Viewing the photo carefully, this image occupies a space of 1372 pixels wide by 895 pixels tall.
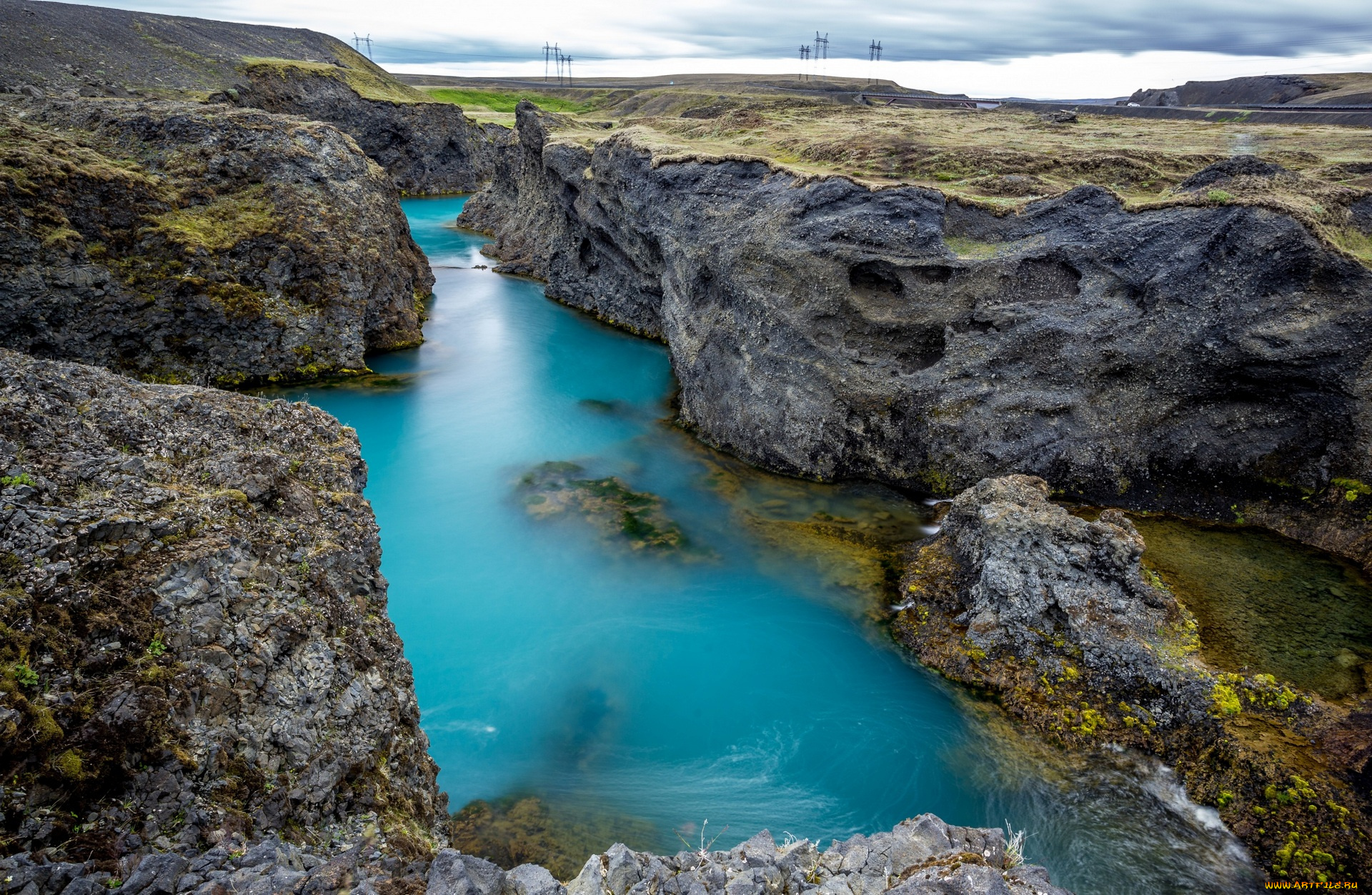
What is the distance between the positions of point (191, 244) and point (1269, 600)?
100 feet

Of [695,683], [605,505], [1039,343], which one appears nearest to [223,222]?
[605,505]

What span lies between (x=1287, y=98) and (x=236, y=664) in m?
66.7

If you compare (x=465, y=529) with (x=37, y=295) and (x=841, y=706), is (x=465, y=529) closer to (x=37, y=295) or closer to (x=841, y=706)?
(x=841, y=706)

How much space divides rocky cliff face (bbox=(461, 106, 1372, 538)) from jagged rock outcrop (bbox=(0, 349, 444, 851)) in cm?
1383

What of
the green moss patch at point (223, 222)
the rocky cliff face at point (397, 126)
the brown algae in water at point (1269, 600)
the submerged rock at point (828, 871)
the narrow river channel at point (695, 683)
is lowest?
the narrow river channel at point (695, 683)

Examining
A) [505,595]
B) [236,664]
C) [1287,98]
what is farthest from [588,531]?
[1287,98]

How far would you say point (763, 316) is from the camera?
21047mm

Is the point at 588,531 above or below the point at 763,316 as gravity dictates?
below

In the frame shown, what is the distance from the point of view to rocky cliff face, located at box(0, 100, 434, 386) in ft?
69.3

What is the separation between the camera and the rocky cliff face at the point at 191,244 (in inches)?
831

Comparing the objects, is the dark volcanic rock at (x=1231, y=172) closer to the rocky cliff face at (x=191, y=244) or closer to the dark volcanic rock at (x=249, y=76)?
the rocky cliff face at (x=191, y=244)

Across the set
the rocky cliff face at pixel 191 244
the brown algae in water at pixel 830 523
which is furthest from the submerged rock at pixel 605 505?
the rocky cliff face at pixel 191 244

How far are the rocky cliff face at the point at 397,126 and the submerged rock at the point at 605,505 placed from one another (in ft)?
141

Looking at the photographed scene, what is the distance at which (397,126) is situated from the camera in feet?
218
